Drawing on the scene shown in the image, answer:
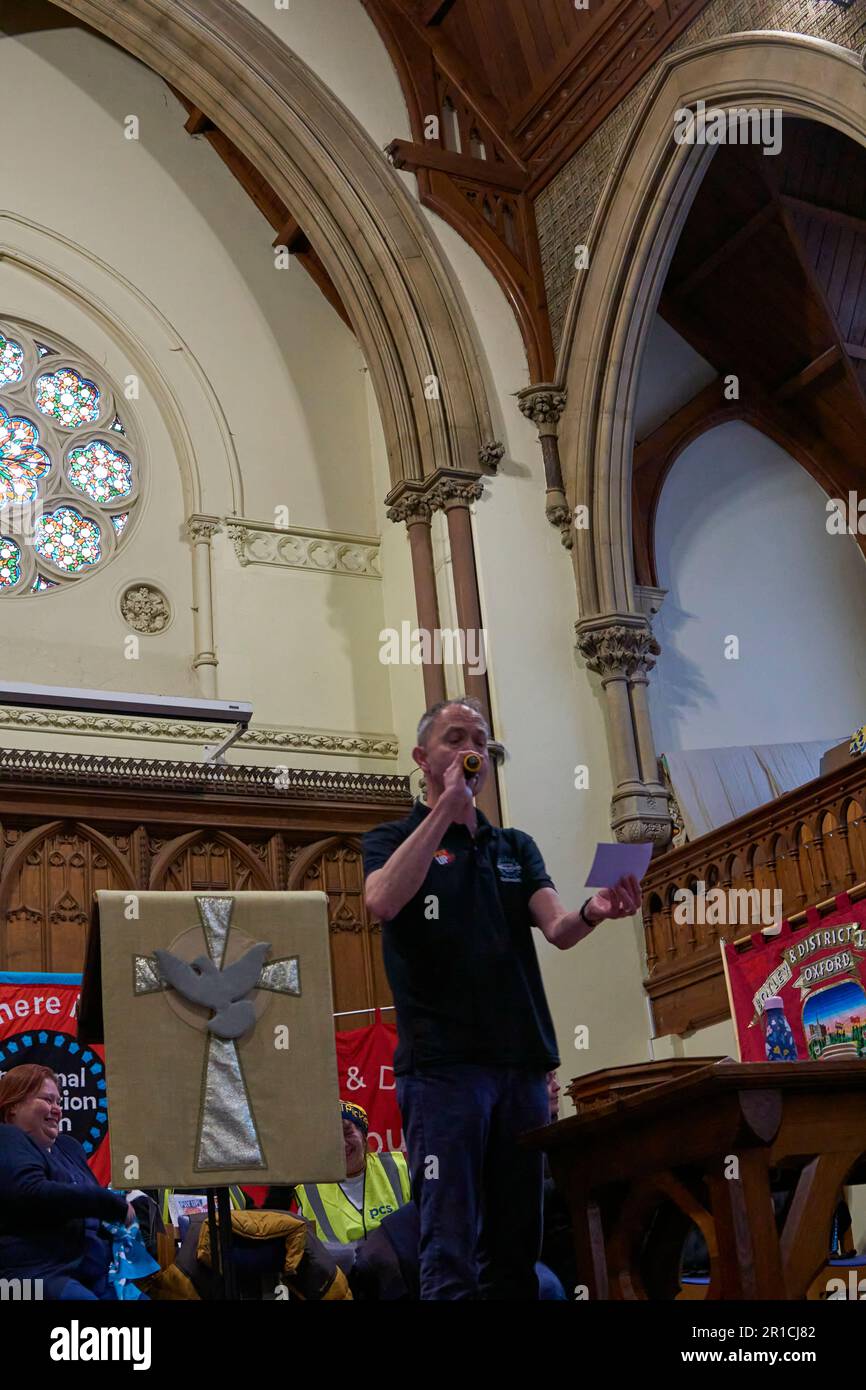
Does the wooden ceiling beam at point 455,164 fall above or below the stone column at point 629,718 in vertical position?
above

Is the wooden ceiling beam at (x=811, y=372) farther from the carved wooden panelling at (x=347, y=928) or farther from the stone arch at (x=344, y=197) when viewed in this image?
the carved wooden panelling at (x=347, y=928)

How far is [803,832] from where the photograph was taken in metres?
7.95

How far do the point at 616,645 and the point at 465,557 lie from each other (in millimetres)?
1101

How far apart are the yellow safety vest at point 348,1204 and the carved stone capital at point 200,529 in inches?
201

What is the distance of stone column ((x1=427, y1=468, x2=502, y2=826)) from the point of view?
952 cm

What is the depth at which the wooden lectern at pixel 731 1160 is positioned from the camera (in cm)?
284

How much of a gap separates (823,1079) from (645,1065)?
2942 mm

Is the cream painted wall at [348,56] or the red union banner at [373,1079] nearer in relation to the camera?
the red union banner at [373,1079]

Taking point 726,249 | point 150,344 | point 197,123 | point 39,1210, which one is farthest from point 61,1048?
point 726,249

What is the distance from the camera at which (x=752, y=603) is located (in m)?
11.6

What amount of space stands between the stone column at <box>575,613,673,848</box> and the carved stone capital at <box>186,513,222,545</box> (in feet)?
8.42

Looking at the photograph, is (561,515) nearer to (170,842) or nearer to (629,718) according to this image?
(629,718)

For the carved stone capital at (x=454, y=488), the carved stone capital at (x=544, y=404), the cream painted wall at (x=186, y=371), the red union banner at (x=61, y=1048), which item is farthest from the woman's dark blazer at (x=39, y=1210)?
the carved stone capital at (x=544, y=404)
